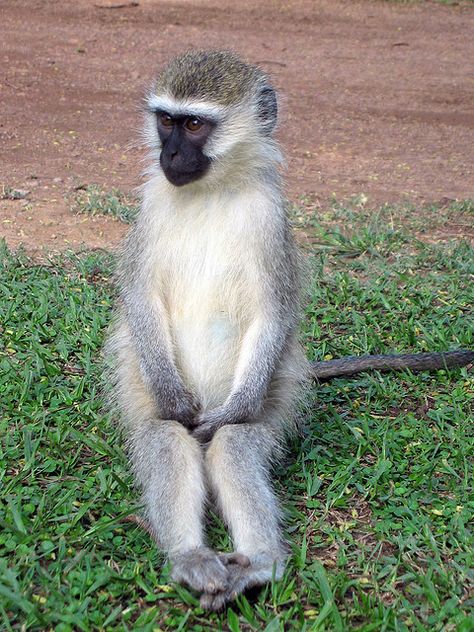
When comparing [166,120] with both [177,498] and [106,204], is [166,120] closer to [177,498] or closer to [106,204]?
[177,498]

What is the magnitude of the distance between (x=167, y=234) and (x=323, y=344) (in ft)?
4.95

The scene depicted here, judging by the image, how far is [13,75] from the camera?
9500 mm

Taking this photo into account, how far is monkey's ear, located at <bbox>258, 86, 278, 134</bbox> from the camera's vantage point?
404 centimetres

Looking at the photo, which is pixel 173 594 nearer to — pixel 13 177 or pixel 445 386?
pixel 445 386

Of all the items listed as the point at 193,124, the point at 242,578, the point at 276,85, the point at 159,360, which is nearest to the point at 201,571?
the point at 242,578

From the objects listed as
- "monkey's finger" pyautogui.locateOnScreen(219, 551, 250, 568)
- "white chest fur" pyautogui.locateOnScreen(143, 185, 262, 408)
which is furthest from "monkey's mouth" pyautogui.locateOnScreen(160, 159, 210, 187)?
"monkey's finger" pyautogui.locateOnScreen(219, 551, 250, 568)

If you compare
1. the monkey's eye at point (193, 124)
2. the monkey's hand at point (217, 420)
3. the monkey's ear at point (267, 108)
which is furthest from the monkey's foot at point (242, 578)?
the monkey's ear at point (267, 108)

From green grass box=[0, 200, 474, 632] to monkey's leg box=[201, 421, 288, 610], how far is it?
0.06 metres

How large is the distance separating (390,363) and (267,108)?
1488mm

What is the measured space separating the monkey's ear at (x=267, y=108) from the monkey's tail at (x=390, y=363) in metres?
1.29

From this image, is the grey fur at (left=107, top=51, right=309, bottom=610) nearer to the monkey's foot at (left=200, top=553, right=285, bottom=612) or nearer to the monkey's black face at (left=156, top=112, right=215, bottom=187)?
the monkey's black face at (left=156, top=112, right=215, bottom=187)

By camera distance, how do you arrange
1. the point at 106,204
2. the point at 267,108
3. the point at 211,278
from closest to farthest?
the point at 211,278
the point at 267,108
the point at 106,204

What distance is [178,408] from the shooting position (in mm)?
3850

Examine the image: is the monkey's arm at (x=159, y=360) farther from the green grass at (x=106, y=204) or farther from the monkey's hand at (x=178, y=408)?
the green grass at (x=106, y=204)
